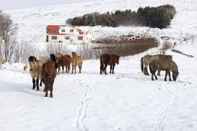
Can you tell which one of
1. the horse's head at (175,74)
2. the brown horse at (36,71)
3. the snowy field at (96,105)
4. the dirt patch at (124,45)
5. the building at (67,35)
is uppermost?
the brown horse at (36,71)

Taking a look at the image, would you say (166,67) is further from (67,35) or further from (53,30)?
(53,30)

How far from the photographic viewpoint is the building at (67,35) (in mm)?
85312

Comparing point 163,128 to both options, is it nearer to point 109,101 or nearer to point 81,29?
point 109,101

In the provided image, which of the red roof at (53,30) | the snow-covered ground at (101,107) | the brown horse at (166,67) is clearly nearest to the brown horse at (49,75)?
the snow-covered ground at (101,107)

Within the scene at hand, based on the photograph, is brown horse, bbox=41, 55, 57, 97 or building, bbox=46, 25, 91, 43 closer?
brown horse, bbox=41, 55, 57, 97

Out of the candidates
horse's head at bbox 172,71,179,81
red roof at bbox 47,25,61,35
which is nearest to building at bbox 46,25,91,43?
red roof at bbox 47,25,61,35

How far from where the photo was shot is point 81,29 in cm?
9094

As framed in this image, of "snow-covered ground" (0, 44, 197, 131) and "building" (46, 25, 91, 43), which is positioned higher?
"snow-covered ground" (0, 44, 197, 131)

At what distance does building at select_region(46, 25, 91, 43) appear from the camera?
8531 centimetres

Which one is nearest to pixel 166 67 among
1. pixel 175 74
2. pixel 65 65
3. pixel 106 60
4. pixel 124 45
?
pixel 175 74

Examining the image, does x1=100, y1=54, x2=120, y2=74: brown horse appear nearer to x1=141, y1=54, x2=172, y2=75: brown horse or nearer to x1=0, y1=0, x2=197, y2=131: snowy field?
x1=141, y1=54, x2=172, y2=75: brown horse

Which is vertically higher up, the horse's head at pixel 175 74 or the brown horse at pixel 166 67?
the brown horse at pixel 166 67

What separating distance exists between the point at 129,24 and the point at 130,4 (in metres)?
25.5

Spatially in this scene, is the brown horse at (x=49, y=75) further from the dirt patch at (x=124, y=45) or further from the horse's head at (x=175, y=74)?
the dirt patch at (x=124, y=45)
